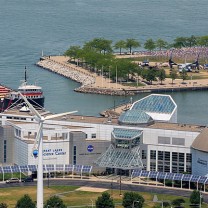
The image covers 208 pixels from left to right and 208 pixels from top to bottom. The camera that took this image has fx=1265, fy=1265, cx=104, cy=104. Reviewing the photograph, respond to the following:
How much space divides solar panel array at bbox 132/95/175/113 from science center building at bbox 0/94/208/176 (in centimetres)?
389

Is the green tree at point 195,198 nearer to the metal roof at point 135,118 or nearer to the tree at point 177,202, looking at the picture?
the tree at point 177,202

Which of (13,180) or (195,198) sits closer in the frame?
(195,198)

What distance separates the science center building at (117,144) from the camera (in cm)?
11838

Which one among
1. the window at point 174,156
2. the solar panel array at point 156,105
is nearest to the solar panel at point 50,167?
the window at point 174,156

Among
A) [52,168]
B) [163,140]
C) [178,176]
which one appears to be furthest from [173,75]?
[178,176]

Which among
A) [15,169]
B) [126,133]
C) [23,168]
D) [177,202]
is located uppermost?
[126,133]

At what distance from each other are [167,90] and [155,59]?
2578 centimetres

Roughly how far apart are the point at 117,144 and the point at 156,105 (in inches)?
404

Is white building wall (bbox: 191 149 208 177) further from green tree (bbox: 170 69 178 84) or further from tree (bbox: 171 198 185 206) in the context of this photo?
green tree (bbox: 170 69 178 84)

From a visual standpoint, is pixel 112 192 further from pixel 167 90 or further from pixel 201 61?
pixel 201 61

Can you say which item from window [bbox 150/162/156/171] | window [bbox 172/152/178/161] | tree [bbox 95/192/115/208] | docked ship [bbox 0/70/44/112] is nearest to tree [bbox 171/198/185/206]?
tree [bbox 95/192/115/208]

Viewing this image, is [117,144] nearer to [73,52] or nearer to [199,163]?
[199,163]

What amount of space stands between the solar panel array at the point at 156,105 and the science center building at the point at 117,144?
389 cm

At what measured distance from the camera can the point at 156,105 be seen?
421 feet
